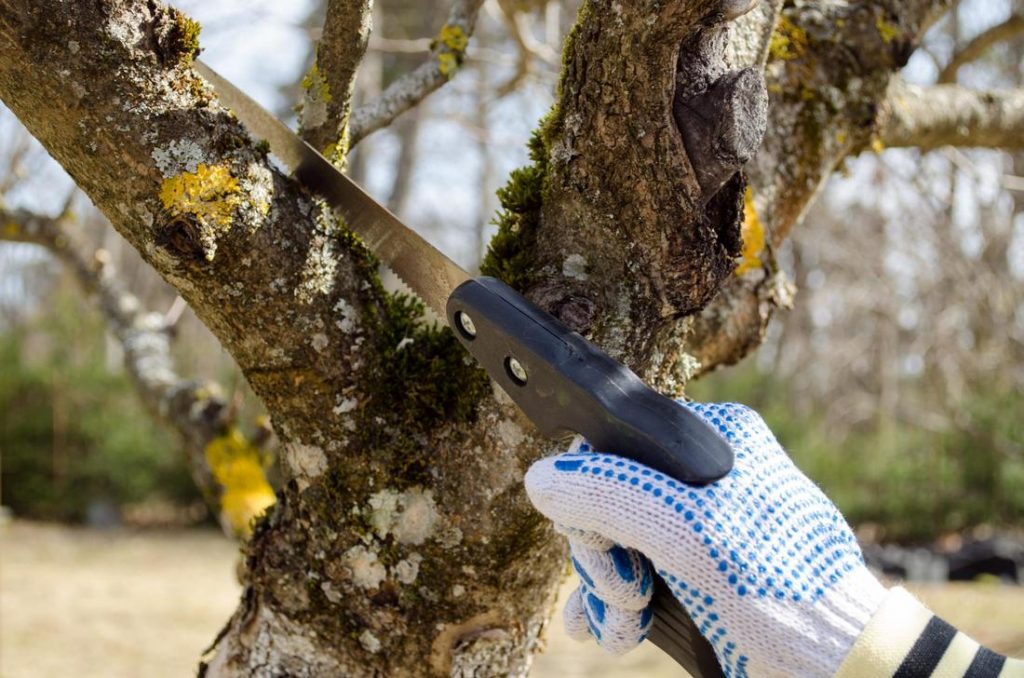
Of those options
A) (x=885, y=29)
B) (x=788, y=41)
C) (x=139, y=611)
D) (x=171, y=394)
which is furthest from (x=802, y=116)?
(x=139, y=611)

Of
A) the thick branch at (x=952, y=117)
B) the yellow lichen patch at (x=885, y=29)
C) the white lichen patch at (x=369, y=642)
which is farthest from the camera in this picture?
the thick branch at (x=952, y=117)

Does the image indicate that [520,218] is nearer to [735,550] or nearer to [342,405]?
[342,405]

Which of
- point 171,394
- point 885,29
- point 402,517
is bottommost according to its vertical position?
point 402,517

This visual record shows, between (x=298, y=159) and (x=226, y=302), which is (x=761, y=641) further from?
(x=298, y=159)

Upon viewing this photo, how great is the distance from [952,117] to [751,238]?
134 cm

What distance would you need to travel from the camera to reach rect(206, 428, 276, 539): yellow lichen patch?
2.82m

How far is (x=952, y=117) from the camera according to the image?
2.75m

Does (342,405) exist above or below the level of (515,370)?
above

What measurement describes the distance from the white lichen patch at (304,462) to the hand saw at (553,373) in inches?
13.3

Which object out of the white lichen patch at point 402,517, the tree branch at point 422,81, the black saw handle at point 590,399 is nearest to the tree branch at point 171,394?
the white lichen patch at point 402,517

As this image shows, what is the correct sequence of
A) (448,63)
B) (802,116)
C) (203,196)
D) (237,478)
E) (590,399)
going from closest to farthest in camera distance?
1. (590,399)
2. (203,196)
3. (802,116)
4. (448,63)
5. (237,478)

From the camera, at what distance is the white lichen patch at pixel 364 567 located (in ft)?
4.99

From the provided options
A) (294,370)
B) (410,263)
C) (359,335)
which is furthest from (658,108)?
(294,370)

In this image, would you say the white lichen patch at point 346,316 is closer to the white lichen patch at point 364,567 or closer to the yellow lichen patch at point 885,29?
the white lichen patch at point 364,567
